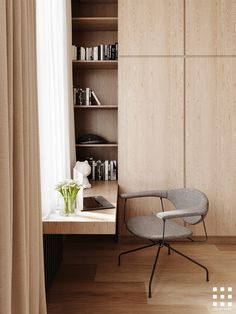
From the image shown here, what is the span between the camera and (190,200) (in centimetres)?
311

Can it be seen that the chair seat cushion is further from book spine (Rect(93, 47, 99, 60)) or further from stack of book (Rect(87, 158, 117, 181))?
book spine (Rect(93, 47, 99, 60))

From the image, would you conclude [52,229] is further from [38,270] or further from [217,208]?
[217,208]

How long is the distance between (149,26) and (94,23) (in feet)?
2.16

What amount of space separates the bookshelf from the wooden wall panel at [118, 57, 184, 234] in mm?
525

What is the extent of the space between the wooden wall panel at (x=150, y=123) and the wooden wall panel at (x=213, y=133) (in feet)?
0.40

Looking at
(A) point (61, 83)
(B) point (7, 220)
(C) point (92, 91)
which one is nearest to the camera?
(B) point (7, 220)

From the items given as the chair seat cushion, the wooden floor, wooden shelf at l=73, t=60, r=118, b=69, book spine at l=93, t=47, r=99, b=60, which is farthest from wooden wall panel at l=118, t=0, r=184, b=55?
the wooden floor

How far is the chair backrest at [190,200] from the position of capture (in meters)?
2.88

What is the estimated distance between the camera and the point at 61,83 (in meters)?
3.05

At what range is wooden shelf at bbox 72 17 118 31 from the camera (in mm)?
3740

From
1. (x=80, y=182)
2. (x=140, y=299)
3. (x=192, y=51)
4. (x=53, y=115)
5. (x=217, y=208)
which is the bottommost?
(x=140, y=299)

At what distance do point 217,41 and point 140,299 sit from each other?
2.60m

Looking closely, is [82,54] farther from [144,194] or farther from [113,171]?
[144,194]

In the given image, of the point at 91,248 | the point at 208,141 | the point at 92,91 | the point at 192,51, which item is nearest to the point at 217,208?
the point at 208,141
